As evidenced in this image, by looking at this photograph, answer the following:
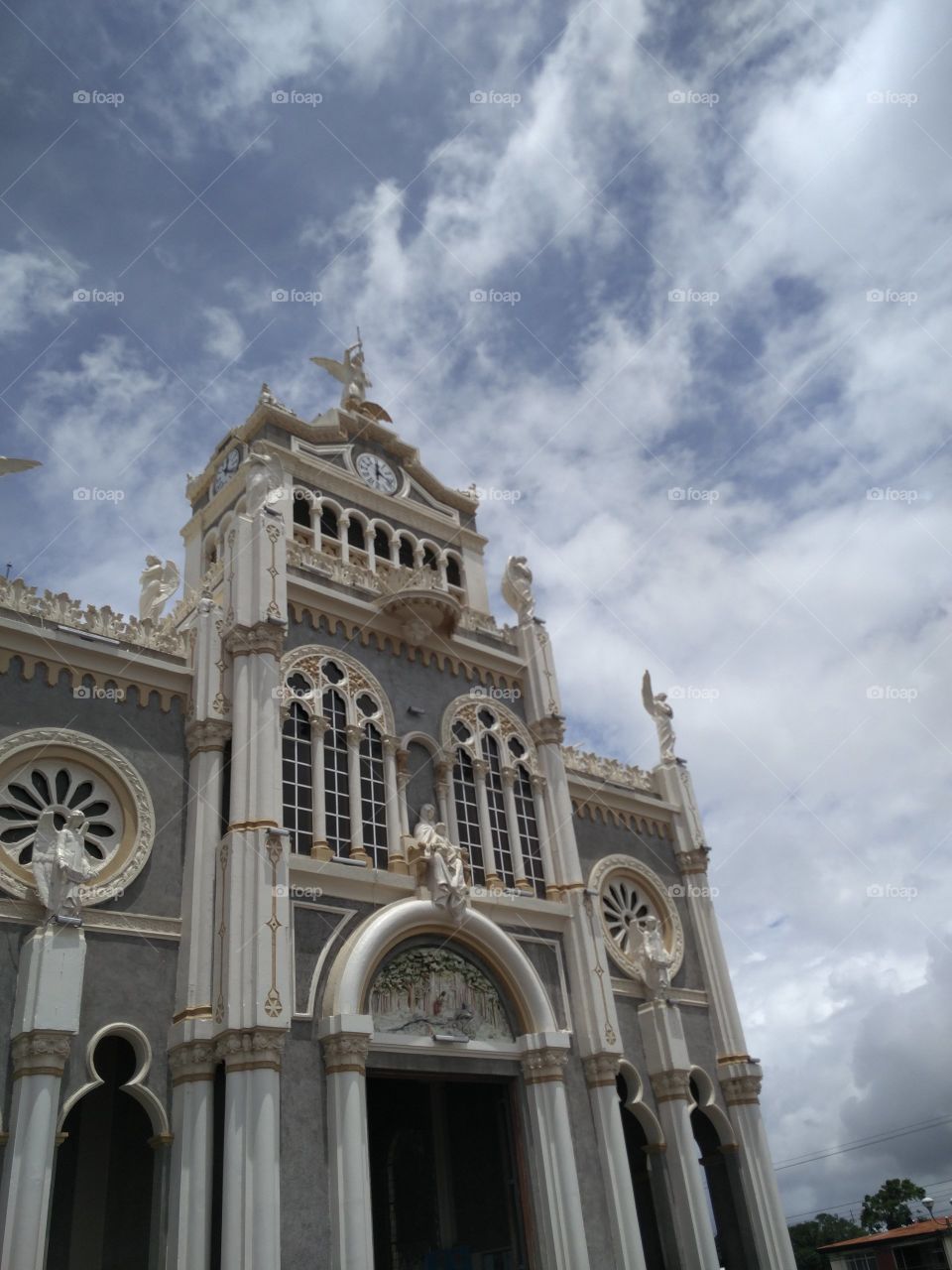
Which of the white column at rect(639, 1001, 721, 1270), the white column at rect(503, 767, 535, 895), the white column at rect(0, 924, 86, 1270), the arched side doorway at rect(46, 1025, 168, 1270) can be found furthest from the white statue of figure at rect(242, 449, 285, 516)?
the white column at rect(639, 1001, 721, 1270)

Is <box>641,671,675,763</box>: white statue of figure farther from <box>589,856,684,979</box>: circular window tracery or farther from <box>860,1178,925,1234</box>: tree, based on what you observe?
<box>860,1178,925,1234</box>: tree

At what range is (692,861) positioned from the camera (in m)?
29.6

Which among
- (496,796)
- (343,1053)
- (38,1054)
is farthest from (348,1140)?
(496,796)

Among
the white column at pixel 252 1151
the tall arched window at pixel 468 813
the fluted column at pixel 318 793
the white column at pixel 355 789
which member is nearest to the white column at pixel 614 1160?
the tall arched window at pixel 468 813

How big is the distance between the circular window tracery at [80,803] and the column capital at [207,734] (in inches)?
50.7

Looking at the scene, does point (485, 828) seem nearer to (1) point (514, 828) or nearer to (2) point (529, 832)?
(1) point (514, 828)

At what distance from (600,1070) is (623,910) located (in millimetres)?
5978

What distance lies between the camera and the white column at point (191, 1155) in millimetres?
16188

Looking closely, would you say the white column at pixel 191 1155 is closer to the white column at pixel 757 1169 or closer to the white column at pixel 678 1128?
the white column at pixel 678 1128

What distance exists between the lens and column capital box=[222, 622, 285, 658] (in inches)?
844

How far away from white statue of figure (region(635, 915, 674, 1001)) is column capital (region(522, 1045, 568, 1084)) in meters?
4.55

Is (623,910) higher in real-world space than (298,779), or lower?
lower

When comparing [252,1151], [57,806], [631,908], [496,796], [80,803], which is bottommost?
[252,1151]

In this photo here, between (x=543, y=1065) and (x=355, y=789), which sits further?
(x=355, y=789)
